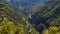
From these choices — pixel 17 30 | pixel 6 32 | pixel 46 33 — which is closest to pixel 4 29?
pixel 6 32

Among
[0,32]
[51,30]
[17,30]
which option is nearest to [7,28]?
[0,32]

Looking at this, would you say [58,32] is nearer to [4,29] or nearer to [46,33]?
[46,33]

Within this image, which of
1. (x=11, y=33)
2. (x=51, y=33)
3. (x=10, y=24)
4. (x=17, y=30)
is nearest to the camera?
(x=51, y=33)

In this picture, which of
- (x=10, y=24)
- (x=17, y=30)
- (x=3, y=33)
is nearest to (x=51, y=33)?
(x=10, y=24)

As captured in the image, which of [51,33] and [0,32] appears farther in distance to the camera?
[0,32]

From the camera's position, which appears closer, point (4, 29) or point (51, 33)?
point (51, 33)

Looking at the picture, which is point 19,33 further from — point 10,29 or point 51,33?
point 51,33

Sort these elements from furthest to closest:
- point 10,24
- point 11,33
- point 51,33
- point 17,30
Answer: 1. point 17,30
2. point 11,33
3. point 10,24
4. point 51,33
